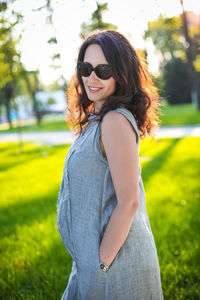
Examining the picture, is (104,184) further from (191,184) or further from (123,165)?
(191,184)

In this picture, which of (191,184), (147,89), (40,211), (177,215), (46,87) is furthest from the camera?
(46,87)

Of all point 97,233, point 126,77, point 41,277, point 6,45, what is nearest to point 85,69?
point 126,77

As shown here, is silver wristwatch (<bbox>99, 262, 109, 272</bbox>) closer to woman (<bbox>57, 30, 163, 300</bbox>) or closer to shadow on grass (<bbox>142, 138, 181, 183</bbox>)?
woman (<bbox>57, 30, 163, 300</bbox>)

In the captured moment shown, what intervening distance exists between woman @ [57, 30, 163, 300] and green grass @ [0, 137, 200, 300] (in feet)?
2.11

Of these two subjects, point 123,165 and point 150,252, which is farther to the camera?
point 150,252

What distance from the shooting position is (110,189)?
130 centimetres

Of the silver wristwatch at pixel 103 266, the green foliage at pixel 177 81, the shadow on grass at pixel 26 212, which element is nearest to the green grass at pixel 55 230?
the shadow on grass at pixel 26 212

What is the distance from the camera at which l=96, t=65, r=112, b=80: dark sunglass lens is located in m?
1.37

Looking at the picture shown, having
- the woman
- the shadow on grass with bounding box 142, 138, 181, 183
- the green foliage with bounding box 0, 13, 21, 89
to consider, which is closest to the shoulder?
the woman

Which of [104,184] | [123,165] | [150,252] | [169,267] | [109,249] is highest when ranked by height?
[123,165]

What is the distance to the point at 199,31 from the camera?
4.15m

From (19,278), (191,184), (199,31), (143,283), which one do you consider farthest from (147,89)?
(191,184)

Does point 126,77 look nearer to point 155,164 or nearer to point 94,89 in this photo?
point 94,89

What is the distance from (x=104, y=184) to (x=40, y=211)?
11.3 ft
